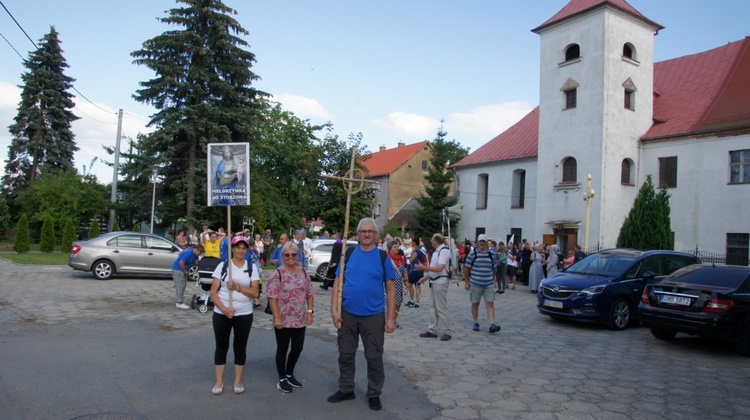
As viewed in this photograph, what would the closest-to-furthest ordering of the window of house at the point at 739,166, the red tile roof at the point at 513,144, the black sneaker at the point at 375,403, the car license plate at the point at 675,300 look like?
the black sneaker at the point at 375,403 → the car license plate at the point at 675,300 → the window of house at the point at 739,166 → the red tile roof at the point at 513,144

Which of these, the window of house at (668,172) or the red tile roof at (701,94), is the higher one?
the red tile roof at (701,94)

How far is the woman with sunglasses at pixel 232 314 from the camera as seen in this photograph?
5.67 meters

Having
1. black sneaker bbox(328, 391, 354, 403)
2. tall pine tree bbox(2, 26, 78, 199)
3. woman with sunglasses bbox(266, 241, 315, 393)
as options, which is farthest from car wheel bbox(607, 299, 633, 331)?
tall pine tree bbox(2, 26, 78, 199)

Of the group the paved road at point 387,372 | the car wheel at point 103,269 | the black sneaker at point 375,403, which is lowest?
the paved road at point 387,372

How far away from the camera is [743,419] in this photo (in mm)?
5578

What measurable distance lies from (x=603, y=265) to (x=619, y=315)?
1370 millimetres

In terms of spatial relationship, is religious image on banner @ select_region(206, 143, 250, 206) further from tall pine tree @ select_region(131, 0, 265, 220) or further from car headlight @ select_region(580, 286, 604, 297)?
tall pine tree @ select_region(131, 0, 265, 220)

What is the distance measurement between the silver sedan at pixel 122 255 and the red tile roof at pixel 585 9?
2240cm

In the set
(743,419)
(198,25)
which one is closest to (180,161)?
(198,25)

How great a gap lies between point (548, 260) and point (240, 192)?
16.0m

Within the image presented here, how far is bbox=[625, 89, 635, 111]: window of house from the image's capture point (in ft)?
91.8

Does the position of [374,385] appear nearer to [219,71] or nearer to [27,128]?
[219,71]

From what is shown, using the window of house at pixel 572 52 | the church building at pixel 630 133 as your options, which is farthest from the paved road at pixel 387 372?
the window of house at pixel 572 52

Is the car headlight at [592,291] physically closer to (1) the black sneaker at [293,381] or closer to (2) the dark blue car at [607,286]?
(2) the dark blue car at [607,286]
